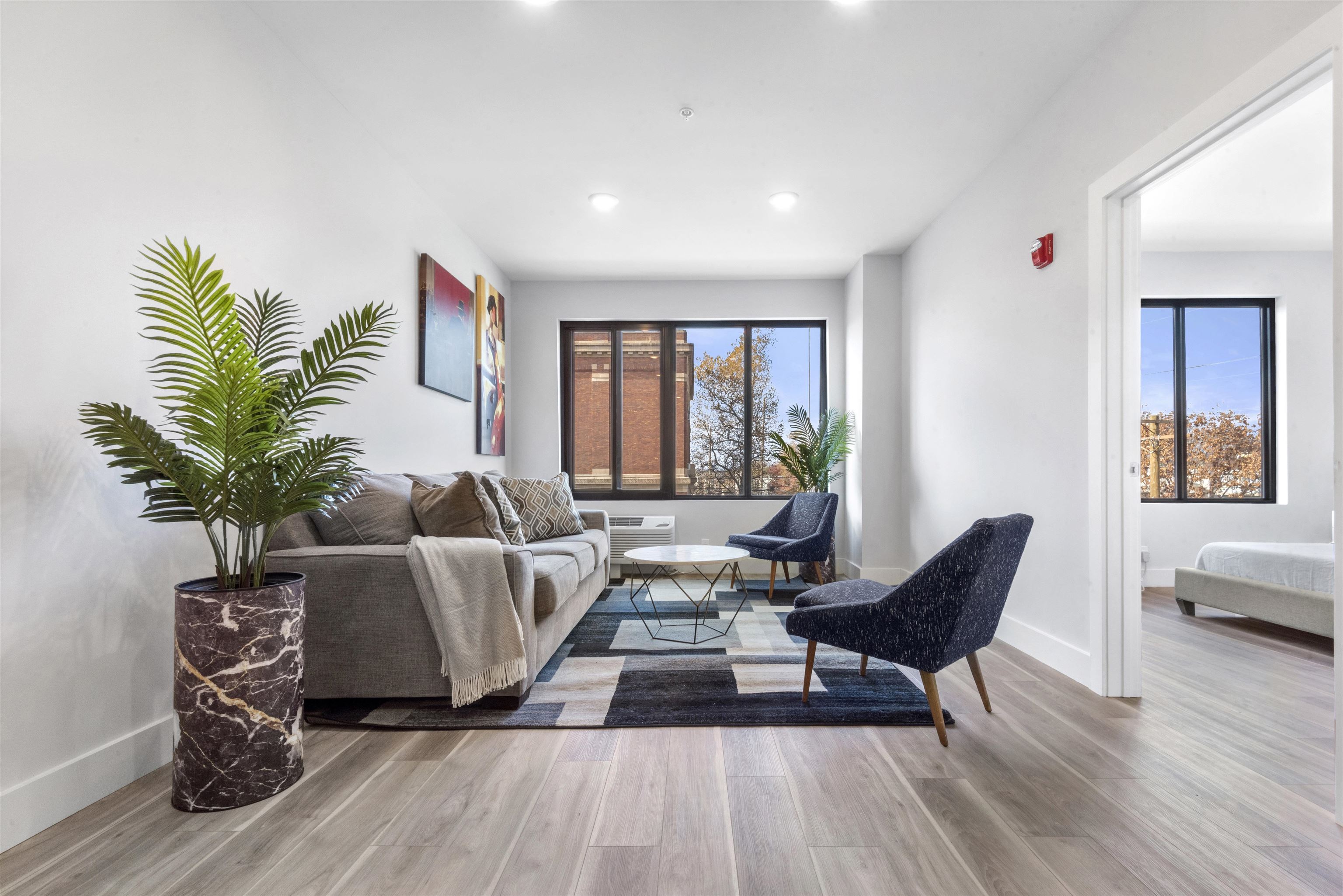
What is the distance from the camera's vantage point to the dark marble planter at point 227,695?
1751 millimetres

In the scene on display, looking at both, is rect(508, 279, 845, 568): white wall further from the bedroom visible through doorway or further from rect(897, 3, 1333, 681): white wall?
the bedroom visible through doorway

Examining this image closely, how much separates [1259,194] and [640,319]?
433 centimetres

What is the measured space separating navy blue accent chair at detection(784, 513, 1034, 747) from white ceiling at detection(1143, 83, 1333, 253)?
76.8 inches

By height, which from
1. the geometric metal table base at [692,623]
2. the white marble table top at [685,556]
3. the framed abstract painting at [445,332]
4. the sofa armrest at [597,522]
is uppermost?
the framed abstract painting at [445,332]

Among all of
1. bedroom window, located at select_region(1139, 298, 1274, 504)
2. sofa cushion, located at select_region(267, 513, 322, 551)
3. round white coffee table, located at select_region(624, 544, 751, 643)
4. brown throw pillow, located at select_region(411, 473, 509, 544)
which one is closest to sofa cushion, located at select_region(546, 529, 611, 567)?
round white coffee table, located at select_region(624, 544, 751, 643)

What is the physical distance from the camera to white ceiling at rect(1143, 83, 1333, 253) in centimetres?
337

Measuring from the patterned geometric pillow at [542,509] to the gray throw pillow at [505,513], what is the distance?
54cm

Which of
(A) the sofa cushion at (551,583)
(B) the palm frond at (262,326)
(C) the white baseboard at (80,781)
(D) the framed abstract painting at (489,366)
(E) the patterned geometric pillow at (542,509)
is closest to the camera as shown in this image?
(C) the white baseboard at (80,781)

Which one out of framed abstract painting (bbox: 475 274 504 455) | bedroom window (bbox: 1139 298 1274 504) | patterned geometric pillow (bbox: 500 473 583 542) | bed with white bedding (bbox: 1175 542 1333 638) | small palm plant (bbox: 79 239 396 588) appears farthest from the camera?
bedroom window (bbox: 1139 298 1274 504)

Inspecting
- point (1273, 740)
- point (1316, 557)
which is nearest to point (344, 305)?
point (1273, 740)

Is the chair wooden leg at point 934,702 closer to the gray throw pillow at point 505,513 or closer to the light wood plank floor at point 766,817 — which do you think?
the light wood plank floor at point 766,817

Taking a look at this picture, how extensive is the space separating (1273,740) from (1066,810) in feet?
3.45

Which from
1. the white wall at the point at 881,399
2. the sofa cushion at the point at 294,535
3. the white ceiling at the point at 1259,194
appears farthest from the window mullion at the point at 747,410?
the sofa cushion at the point at 294,535

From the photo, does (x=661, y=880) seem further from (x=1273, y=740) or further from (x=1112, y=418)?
(x=1112, y=418)
